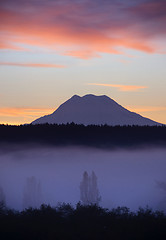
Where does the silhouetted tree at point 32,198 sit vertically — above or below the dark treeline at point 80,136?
Result: below

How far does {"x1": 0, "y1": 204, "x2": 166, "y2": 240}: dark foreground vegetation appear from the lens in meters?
60.3

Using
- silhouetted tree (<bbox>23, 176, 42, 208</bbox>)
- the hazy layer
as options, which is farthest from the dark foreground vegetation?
the hazy layer

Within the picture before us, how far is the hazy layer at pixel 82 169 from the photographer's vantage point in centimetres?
15412

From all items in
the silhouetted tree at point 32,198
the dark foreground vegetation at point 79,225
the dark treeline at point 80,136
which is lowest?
the silhouetted tree at point 32,198

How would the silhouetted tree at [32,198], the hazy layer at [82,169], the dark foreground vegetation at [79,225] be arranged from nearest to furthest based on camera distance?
the dark foreground vegetation at [79,225]
the silhouetted tree at [32,198]
the hazy layer at [82,169]

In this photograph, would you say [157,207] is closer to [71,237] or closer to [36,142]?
[71,237]

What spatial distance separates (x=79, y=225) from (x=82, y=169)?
12188cm

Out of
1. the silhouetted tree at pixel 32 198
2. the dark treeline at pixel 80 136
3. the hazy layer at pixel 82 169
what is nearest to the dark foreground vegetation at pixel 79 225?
the silhouetted tree at pixel 32 198

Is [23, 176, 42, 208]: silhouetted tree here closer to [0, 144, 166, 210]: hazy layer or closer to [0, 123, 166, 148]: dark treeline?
[0, 144, 166, 210]: hazy layer

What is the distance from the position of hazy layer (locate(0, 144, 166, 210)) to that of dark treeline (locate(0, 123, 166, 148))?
11.3 feet

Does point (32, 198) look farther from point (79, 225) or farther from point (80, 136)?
point (80, 136)

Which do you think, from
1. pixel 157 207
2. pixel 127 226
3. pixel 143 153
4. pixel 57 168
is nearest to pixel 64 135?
pixel 57 168

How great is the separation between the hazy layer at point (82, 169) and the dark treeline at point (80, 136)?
3444mm

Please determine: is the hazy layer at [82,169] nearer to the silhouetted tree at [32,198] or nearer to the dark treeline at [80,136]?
the dark treeline at [80,136]
